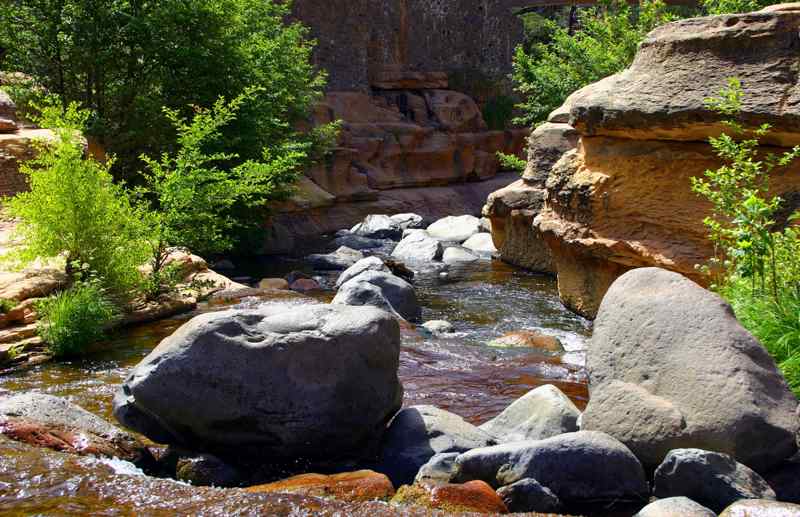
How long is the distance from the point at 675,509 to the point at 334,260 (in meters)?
11.1

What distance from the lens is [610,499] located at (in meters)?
4.84

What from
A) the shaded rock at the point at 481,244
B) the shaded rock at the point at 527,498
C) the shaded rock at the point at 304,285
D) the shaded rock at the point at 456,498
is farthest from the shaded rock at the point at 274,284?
the shaded rock at the point at 527,498

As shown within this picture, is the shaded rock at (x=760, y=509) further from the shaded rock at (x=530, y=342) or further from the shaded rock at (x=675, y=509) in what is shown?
the shaded rock at (x=530, y=342)

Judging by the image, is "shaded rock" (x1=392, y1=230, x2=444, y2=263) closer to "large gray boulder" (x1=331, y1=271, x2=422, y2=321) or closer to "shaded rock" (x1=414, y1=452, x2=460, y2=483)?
"large gray boulder" (x1=331, y1=271, x2=422, y2=321)

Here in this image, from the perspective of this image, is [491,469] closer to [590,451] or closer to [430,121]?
[590,451]

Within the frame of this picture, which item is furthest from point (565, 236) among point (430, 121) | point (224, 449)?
point (430, 121)

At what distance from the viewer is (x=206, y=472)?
5.14 m

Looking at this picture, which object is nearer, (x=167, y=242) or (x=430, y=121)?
(x=167, y=242)

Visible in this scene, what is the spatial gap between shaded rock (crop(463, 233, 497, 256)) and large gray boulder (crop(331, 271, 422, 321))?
635cm

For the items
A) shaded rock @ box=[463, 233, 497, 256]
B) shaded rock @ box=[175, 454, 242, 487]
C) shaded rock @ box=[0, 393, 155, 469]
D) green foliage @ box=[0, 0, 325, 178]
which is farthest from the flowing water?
green foliage @ box=[0, 0, 325, 178]

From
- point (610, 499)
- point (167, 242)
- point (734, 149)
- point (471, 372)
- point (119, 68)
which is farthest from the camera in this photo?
point (119, 68)

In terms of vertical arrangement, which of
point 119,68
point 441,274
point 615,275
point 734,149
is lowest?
point 441,274

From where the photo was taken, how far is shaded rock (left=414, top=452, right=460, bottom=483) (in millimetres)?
4961

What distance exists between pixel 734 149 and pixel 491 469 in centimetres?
347
